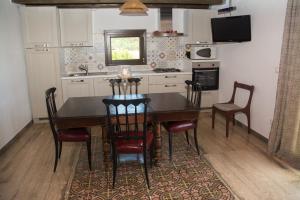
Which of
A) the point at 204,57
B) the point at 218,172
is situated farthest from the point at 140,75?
the point at 218,172

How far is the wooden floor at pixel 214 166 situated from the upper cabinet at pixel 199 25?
6.28ft

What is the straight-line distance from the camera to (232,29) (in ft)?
13.1

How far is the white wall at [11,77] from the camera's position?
139 inches

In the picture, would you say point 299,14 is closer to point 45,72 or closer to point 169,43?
point 169,43

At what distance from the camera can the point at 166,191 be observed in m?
2.48

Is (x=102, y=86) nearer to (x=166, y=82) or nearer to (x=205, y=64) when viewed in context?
(x=166, y=82)

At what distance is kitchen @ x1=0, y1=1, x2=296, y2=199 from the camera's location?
364 centimetres

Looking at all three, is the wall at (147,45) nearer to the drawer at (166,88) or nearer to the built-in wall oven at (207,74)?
the built-in wall oven at (207,74)

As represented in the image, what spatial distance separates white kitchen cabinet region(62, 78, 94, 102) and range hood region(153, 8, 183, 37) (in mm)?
1589

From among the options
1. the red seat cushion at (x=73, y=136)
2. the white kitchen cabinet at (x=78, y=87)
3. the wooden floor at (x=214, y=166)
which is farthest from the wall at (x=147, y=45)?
the red seat cushion at (x=73, y=136)

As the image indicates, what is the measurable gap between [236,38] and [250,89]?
84cm

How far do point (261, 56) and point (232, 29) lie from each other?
2.25ft

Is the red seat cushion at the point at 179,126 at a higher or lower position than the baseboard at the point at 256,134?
higher

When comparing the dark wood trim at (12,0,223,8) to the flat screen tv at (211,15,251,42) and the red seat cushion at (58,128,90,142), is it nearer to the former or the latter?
the flat screen tv at (211,15,251,42)
